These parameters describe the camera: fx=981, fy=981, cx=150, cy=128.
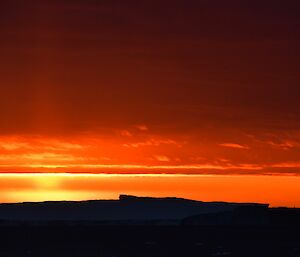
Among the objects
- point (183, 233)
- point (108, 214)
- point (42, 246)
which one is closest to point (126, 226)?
point (108, 214)

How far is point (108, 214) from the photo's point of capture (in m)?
49.8

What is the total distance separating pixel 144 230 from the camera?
4741 centimetres

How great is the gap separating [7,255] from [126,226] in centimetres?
1656

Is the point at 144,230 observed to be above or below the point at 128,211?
below

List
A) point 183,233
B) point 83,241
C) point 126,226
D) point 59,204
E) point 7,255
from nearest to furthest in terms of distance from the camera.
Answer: point 7,255, point 83,241, point 183,233, point 126,226, point 59,204

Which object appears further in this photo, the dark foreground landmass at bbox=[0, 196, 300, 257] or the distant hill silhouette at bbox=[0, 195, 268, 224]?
the distant hill silhouette at bbox=[0, 195, 268, 224]

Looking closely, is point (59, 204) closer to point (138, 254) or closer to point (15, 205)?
point (15, 205)

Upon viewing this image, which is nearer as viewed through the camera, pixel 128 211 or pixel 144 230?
pixel 144 230

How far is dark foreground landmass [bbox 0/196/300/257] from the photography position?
116ft

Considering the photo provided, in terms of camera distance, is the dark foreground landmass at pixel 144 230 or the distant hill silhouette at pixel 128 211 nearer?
the dark foreground landmass at pixel 144 230

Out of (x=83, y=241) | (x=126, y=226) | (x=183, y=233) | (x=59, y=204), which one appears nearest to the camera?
(x=83, y=241)

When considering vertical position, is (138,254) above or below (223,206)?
below

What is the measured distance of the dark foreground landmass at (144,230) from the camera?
116ft

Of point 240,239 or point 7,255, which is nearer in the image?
point 7,255
